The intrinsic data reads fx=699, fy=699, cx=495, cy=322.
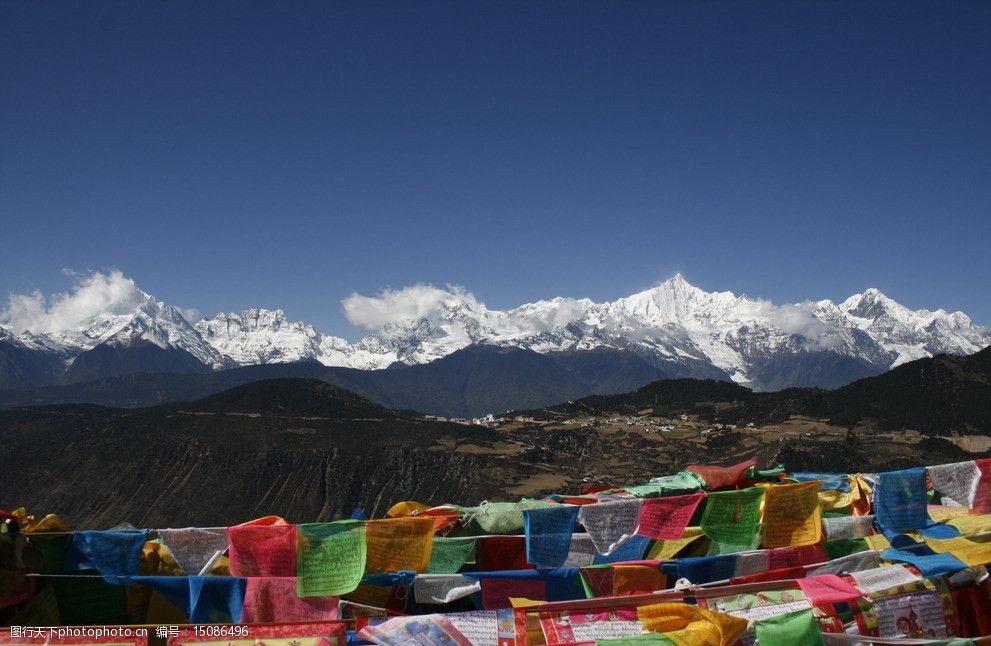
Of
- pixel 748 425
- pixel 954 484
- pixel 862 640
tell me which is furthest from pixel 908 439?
pixel 862 640

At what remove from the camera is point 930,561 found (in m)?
7.33

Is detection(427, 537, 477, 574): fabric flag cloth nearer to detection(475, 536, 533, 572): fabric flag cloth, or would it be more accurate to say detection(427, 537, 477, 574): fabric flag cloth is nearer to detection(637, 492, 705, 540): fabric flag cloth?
detection(475, 536, 533, 572): fabric flag cloth

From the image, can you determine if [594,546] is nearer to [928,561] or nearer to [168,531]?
[928,561]

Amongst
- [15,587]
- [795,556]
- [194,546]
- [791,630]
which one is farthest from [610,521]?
[15,587]

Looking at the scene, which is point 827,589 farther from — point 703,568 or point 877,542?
point 877,542

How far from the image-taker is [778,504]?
350 inches

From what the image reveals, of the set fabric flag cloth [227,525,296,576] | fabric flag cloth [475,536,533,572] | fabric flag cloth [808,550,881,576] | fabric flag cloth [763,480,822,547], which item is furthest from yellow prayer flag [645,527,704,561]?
fabric flag cloth [227,525,296,576]

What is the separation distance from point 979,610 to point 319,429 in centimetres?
9918

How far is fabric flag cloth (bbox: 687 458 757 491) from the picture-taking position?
31.5ft

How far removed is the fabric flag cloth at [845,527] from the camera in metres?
9.30

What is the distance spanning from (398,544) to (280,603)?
131 cm

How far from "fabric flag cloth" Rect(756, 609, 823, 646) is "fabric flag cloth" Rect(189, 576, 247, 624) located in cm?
496

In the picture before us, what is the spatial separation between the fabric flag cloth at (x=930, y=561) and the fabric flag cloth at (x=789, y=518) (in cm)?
106

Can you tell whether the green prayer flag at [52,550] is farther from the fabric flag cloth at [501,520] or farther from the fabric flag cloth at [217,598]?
the fabric flag cloth at [501,520]
